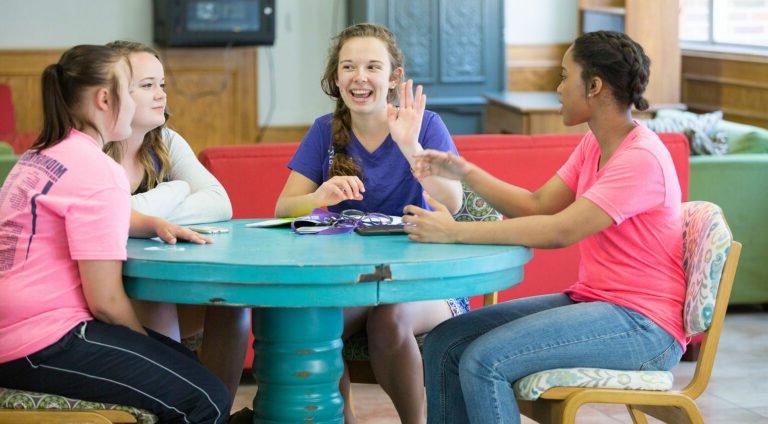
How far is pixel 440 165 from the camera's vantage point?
2830 millimetres

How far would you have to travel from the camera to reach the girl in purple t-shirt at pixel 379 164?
288 centimetres

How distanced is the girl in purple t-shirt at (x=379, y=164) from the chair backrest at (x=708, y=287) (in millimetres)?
665

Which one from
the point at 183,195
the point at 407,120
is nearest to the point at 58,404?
the point at 183,195

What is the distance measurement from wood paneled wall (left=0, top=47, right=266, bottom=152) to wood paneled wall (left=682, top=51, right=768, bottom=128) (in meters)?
3.05

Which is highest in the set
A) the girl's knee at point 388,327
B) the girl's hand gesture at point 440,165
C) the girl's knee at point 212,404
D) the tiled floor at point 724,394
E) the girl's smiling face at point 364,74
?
the girl's smiling face at point 364,74

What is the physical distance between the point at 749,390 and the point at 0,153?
10.9 ft

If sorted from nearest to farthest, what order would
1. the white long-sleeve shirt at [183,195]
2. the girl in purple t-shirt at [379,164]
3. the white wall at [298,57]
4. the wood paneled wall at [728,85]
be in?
1. the white long-sleeve shirt at [183,195]
2. the girl in purple t-shirt at [379,164]
3. the wood paneled wall at [728,85]
4. the white wall at [298,57]

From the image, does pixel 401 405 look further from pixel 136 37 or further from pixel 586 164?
pixel 136 37

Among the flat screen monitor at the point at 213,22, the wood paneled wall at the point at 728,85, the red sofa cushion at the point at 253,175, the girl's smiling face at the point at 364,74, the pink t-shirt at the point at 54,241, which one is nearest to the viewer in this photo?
the pink t-shirt at the point at 54,241

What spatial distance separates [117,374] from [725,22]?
20.7ft

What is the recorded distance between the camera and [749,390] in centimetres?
395

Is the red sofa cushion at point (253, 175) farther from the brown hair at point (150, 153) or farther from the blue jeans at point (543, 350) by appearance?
the blue jeans at point (543, 350)

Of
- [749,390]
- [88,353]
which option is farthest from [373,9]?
[88,353]

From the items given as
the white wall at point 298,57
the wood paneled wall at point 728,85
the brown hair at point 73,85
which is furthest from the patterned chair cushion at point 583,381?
the white wall at point 298,57
